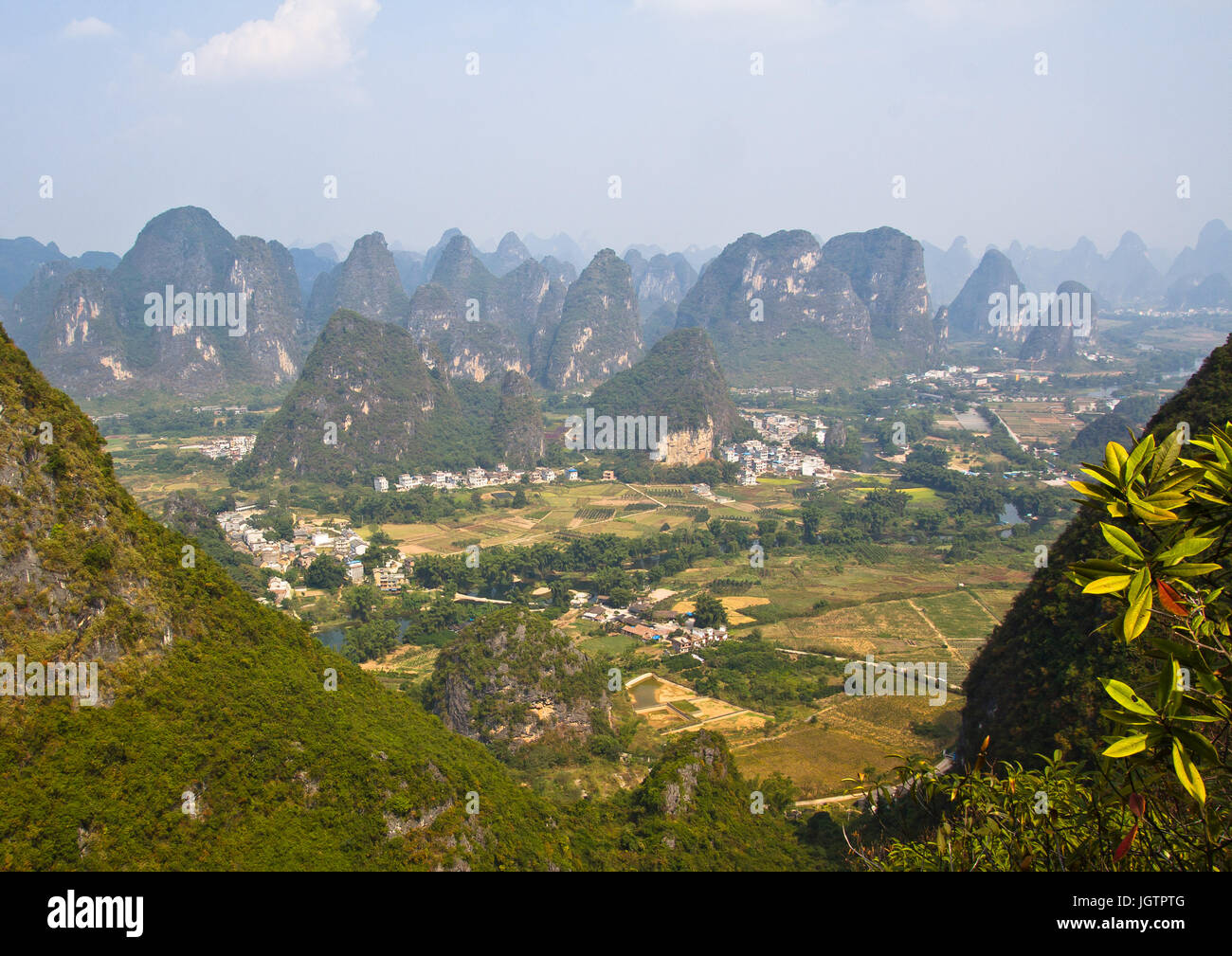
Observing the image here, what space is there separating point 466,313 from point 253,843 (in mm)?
82972

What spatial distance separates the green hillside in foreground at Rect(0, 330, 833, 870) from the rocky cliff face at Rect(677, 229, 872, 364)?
278ft

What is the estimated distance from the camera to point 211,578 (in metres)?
14.6

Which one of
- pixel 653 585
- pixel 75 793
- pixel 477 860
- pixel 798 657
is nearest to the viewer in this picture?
pixel 75 793

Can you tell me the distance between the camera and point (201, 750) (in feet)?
37.4

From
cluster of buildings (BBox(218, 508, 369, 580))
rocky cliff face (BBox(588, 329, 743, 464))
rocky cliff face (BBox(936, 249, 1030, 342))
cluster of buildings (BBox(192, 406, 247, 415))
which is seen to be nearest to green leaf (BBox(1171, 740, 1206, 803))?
cluster of buildings (BBox(218, 508, 369, 580))

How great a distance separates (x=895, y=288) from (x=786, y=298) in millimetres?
17068

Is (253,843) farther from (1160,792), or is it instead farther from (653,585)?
(653,585)

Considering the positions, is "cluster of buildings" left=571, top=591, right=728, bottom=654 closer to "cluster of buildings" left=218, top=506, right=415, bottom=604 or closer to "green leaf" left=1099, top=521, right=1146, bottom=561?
"cluster of buildings" left=218, top=506, right=415, bottom=604

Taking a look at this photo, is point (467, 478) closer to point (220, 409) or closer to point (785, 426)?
point (785, 426)

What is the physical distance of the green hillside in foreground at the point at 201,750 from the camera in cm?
Answer: 1021

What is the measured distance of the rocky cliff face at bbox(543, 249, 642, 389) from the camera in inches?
3551

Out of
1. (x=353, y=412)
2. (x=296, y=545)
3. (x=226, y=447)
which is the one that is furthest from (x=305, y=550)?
(x=226, y=447)

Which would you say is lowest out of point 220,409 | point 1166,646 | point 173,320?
point 1166,646
